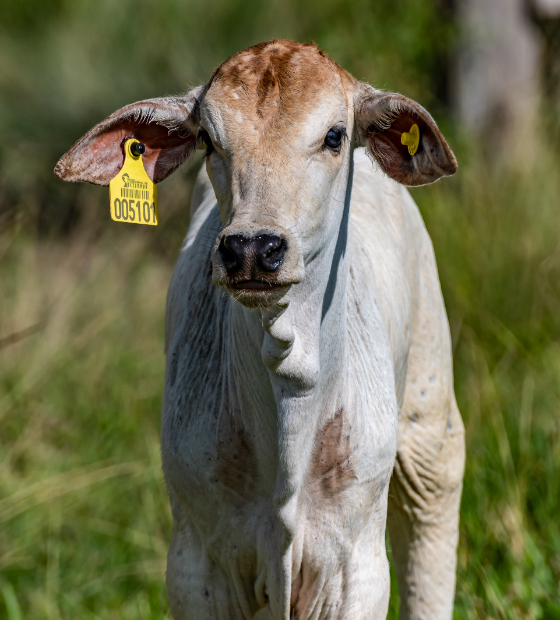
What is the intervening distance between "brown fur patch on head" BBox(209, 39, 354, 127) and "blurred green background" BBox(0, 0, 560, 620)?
838mm

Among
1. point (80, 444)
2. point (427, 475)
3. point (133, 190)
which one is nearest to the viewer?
point (133, 190)

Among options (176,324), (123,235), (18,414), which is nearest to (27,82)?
(123,235)

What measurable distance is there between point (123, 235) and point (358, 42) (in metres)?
3.24

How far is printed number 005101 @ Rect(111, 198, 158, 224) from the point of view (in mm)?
2895

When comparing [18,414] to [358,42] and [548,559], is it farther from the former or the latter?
[358,42]

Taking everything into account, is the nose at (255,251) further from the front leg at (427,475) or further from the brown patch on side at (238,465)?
the front leg at (427,475)

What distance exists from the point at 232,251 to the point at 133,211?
0.85 meters

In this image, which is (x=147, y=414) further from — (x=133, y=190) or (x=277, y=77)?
(x=277, y=77)

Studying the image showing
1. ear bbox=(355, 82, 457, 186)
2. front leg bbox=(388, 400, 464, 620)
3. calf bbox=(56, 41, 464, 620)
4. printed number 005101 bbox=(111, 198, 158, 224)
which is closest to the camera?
calf bbox=(56, 41, 464, 620)

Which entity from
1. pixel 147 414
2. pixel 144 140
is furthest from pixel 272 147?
pixel 147 414

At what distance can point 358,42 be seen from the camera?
9469 mm

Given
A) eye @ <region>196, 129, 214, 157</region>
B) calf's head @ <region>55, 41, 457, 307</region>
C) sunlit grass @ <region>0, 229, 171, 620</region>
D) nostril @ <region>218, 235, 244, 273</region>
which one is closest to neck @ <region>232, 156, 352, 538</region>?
calf's head @ <region>55, 41, 457, 307</region>

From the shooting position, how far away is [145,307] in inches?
299

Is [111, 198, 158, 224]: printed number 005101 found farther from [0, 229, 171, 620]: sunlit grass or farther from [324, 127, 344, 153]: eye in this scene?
[0, 229, 171, 620]: sunlit grass
